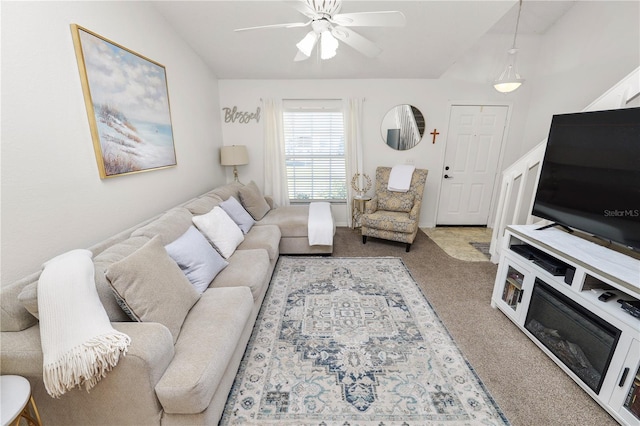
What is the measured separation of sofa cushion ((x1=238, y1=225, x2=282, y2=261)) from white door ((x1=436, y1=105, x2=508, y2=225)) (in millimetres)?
3110

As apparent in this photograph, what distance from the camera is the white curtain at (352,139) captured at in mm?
4148

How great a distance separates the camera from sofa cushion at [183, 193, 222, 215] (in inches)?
97.2

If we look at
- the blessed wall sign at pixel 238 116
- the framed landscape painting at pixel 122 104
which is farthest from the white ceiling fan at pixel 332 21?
the blessed wall sign at pixel 238 116

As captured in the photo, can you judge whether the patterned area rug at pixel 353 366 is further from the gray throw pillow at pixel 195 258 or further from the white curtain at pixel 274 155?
the white curtain at pixel 274 155

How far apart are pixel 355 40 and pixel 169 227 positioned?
2.06m

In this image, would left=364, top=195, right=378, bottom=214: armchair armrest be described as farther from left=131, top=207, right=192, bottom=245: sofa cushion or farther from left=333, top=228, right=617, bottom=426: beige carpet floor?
left=131, top=207, right=192, bottom=245: sofa cushion

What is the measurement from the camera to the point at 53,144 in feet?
4.78

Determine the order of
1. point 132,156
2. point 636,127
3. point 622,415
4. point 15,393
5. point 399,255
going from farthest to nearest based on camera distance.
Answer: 1. point 399,255
2. point 132,156
3. point 636,127
4. point 622,415
5. point 15,393

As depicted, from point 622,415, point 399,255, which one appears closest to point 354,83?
point 399,255

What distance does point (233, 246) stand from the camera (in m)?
2.41

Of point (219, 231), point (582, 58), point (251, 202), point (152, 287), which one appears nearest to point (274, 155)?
point (251, 202)

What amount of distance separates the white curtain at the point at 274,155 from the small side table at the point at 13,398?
3.50 m

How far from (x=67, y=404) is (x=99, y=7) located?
235cm

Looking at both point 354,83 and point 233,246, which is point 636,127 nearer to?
point 233,246
